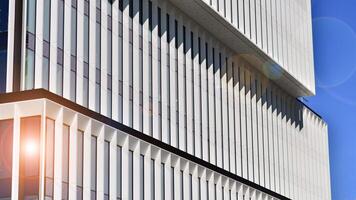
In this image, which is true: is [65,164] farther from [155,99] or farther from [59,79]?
[155,99]

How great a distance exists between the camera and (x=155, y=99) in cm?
5656

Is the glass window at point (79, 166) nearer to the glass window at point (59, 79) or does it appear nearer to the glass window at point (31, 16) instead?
the glass window at point (59, 79)

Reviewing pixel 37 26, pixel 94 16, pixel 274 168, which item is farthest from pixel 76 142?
pixel 274 168

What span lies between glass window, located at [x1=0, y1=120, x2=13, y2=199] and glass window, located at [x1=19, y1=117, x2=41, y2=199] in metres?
0.54

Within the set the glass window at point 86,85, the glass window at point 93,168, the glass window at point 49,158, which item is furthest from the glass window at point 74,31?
the glass window at point 49,158

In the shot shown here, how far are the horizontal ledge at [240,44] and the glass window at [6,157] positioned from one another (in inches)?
862

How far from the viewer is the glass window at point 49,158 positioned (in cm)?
3964

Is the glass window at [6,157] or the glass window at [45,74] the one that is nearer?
the glass window at [6,157]

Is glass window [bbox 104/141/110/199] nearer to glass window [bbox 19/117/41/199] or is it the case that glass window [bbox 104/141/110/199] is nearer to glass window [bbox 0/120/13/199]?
glass window [bbox 19/117/41/199]

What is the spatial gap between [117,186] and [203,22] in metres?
21.4

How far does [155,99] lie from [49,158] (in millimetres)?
17141

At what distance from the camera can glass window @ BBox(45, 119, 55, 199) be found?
130 ft

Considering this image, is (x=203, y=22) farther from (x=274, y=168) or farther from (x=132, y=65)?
(x=274, y=168)

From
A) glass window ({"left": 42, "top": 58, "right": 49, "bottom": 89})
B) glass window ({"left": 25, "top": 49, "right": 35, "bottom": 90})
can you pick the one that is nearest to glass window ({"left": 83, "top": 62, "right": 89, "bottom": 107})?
glass window ({"left": 42, "top": 58, "right": 49, "bottom": 89})
